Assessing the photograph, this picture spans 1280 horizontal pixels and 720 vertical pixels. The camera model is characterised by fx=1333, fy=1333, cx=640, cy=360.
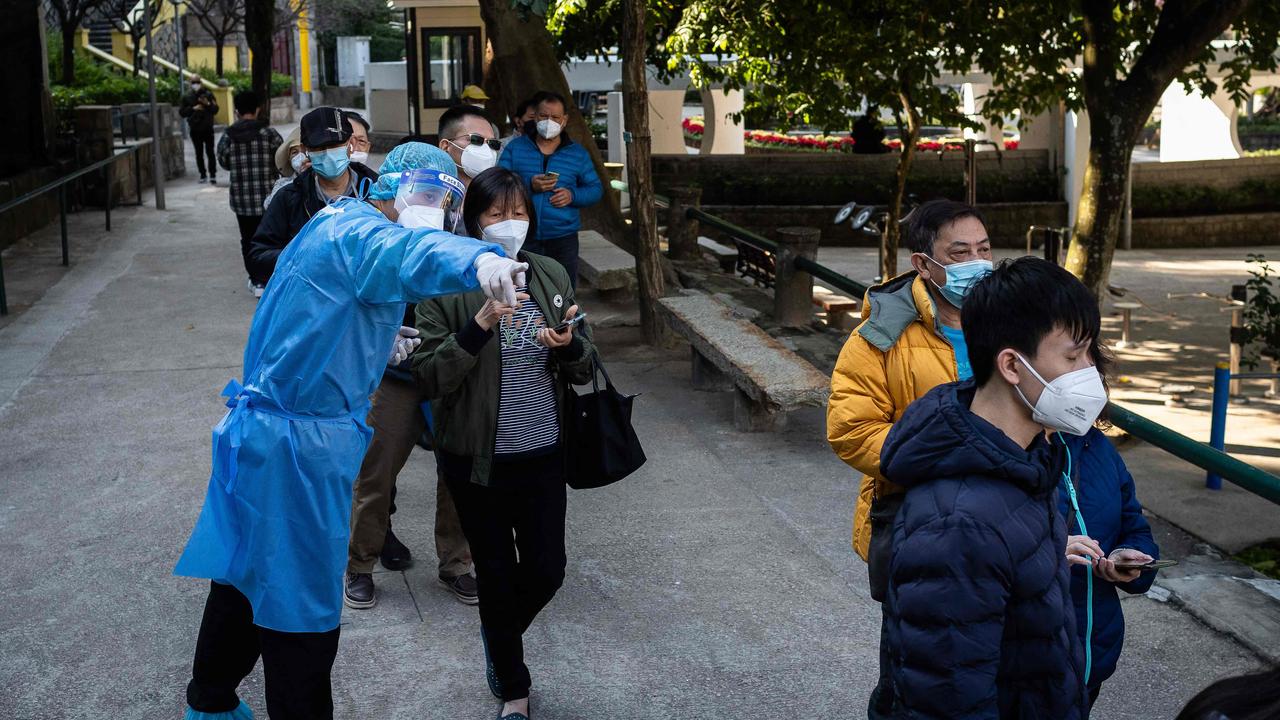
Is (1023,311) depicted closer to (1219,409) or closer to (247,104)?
(1219,409)

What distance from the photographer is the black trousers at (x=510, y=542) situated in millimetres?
4074

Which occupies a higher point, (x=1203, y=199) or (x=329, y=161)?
(x=329, y=161)

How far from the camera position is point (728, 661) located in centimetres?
465

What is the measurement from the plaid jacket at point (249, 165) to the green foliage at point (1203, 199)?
14.2 m

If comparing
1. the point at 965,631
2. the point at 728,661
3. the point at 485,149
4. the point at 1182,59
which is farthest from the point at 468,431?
the point at 1182,59

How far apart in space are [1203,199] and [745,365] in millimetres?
15402

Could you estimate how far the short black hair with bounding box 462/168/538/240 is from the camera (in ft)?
13.2

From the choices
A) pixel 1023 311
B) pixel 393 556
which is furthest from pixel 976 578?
pixel 393 556

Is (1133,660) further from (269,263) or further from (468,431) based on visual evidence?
(269,263)

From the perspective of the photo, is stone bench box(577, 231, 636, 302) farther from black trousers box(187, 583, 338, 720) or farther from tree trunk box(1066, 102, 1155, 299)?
black trousers box(187, 583, 338, 720)

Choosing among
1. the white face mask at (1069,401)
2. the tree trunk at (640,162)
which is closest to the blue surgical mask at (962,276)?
the white face mask at (1069,401)

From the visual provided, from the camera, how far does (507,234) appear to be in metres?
4.00

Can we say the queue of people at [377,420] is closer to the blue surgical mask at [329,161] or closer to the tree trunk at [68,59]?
the blue surgical mask at [329,161]

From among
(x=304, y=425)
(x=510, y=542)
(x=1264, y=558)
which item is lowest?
(x=1264, y=558)
